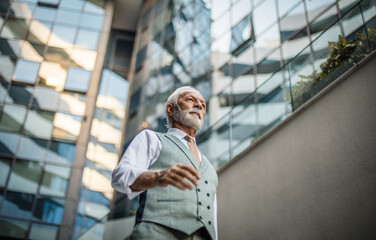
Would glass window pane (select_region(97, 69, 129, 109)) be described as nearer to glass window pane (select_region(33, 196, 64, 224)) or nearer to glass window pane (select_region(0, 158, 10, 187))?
glass window pane (select_region(0, 158, 10, 187))

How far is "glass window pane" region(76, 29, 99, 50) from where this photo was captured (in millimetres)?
18172

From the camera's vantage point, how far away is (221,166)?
6.84 metres

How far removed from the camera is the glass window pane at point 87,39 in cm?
1817

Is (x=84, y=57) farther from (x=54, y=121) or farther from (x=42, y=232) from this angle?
(x=42, y=232)

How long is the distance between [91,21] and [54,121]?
5994 millimetres

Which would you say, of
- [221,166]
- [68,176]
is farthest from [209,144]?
[68,176]

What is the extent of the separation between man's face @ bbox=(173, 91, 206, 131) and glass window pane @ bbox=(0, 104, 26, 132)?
A: 14.0 m

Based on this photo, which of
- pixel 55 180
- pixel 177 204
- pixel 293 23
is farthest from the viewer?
pixel 55 180

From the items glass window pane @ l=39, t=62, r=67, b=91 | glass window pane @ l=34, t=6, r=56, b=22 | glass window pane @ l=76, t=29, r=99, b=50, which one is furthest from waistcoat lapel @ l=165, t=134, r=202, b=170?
glass window pane @ l=34, t=6, r=56, b=22

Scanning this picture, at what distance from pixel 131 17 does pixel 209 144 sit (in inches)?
689

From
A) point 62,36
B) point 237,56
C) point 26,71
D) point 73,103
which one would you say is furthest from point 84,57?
point 237,56

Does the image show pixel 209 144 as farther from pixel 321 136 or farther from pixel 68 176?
pixel 68 176

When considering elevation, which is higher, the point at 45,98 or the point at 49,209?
the point at 45,98

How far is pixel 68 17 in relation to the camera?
18453mm
